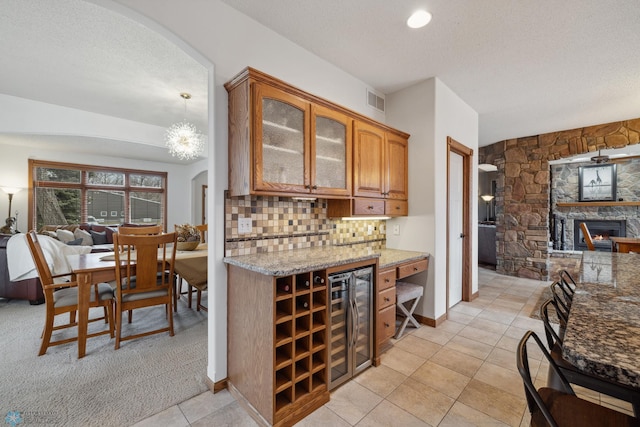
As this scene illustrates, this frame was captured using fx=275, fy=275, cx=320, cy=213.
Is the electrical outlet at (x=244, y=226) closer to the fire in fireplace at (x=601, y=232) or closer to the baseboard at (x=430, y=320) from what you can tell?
the baseboard at (x=430, y=320)

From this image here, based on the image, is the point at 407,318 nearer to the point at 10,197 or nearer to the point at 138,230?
the point at 138,230

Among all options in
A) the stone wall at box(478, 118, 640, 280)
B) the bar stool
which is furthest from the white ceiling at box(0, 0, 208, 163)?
the stone wall at box(478, 118, 640, 280)

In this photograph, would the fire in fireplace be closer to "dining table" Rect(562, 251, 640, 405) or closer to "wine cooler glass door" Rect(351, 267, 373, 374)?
"dining table" Rect(562, 251, 640, 405)

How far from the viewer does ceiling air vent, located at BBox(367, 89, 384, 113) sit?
3314mm

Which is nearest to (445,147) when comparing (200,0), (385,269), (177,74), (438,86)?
(438,86)

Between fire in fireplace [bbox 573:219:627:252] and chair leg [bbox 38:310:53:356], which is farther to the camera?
fire in fireplace [bbox 573:219:627:252]

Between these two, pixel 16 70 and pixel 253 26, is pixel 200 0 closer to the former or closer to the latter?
pixel 253 26

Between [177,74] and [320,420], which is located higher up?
[177,74]

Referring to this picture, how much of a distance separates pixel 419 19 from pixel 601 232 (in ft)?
26.3

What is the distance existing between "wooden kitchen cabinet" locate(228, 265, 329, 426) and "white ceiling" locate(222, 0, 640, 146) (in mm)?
1965

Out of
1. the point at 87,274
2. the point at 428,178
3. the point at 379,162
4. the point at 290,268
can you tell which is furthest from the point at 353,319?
the point at 87,274

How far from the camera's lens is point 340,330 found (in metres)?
2.02

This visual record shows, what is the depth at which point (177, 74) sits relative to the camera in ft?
10.9

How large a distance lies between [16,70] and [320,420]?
191 inches
